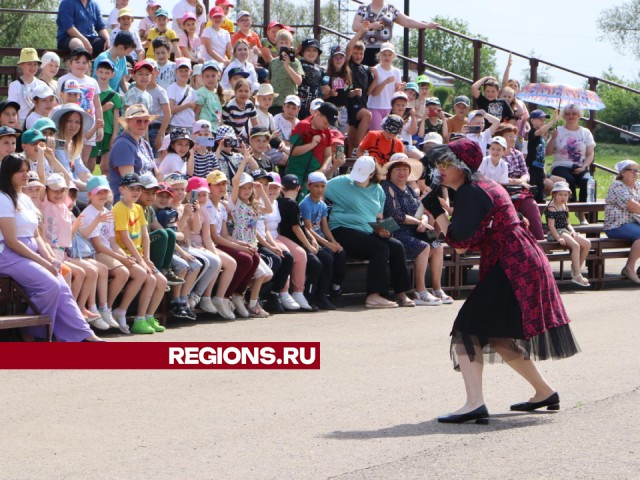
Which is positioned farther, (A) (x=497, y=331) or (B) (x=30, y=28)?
(B) (x=30, y=28)

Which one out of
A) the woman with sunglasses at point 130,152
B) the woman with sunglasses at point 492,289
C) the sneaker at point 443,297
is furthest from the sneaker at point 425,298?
the woman with sunglasses at point 492,289

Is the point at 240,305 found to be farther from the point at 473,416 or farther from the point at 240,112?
the point at 473,416

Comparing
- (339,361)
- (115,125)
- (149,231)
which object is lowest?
(339,361)

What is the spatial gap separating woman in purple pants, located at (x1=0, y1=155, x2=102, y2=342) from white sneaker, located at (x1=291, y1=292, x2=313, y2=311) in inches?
131

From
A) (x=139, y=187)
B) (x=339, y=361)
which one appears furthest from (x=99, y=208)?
(x=339, y=361)

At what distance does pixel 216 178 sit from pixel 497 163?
15.9 feet

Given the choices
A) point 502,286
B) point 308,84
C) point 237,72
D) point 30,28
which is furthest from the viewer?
point 30,28

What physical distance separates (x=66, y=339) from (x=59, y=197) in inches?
49.9

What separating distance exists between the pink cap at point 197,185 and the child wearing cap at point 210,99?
2.57 meters

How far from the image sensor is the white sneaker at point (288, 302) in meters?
12.8

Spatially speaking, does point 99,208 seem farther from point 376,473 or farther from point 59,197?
point 376,473

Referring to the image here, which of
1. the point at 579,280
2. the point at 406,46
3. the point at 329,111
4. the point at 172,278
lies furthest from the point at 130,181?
the point at 406,46

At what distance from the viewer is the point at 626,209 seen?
16.2m

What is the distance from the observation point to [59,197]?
10469 millimetres
